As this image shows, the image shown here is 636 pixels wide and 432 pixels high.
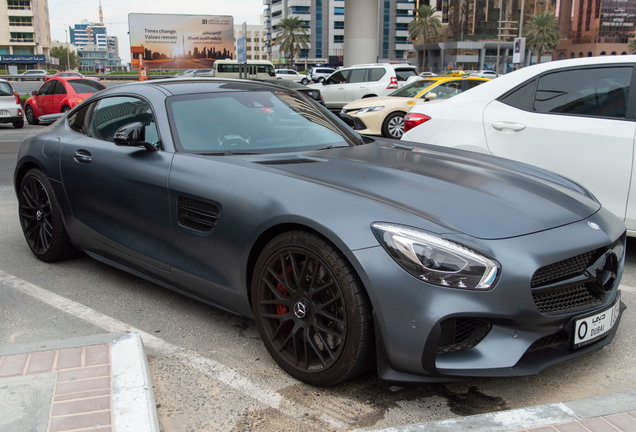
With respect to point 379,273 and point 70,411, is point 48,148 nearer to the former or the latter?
point 70,411

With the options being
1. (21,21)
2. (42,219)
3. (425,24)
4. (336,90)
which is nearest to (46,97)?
(336,90)

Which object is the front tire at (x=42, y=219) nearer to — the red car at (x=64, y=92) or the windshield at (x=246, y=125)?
the windshield at (x=246, y=125)

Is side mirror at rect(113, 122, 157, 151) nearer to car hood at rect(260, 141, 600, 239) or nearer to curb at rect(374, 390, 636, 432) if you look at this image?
car hood at rect(260, 141, 600, 239)

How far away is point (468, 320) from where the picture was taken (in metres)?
2.38

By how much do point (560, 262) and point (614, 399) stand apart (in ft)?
2.00

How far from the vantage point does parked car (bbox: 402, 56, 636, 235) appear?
14.3 ft

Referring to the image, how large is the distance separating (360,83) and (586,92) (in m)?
16.9

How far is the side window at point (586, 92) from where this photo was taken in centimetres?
444

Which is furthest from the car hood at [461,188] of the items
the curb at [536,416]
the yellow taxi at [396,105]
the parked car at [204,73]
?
the parked car at [204,73]

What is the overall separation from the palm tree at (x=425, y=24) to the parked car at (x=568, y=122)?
106104 mm

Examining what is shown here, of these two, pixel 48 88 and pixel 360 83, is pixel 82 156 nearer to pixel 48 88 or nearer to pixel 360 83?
pixel 48 88

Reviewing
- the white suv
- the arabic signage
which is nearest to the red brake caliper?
the white suv

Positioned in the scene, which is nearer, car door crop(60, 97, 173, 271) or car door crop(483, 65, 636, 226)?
car door crop(60, 97, 173, 271)

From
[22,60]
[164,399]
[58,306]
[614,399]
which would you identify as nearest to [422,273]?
[614,399]
